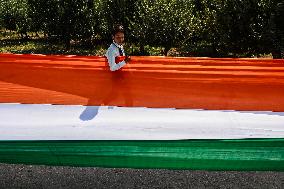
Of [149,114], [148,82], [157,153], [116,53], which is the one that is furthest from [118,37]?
[157,153]

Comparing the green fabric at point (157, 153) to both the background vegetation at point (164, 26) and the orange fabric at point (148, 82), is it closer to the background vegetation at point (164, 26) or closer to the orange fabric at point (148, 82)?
the orange fabric at point (148, 82)

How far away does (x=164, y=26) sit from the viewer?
23047 millimetres

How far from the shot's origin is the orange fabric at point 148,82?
211 inches

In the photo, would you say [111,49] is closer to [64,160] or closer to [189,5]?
[64,160]

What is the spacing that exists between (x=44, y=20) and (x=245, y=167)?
25505mm

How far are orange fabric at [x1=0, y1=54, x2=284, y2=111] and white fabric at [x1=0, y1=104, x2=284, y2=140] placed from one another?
0.35ft

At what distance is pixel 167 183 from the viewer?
621 centimetres

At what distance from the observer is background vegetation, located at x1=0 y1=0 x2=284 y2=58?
19641 mm

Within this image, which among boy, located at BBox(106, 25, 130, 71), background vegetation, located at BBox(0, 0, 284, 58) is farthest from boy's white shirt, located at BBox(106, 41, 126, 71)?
background vegetation, located at BBox(0, 0, 284, 58)

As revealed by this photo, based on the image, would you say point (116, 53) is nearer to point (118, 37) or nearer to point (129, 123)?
point (118, 37)

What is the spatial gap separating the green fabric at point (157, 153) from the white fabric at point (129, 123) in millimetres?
77

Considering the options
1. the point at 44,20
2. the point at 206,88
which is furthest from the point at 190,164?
the point at 44,20

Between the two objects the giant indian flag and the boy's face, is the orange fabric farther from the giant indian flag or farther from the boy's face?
the boy's face

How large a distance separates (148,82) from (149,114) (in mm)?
422
